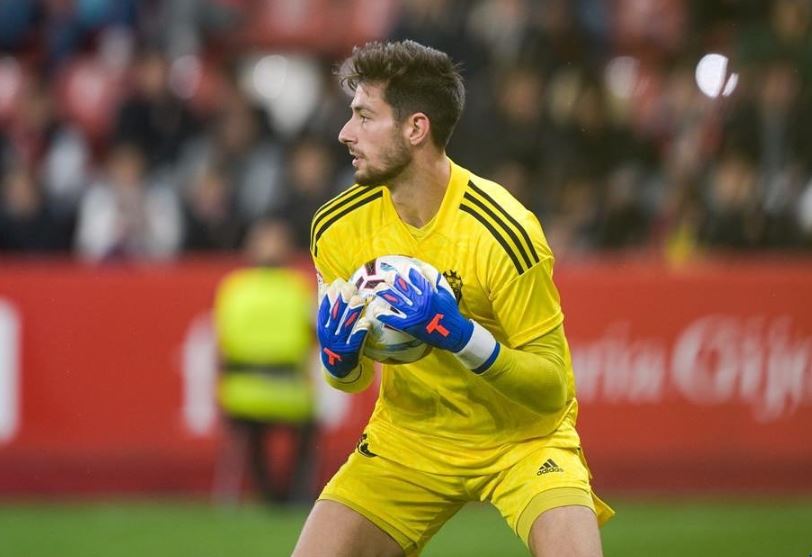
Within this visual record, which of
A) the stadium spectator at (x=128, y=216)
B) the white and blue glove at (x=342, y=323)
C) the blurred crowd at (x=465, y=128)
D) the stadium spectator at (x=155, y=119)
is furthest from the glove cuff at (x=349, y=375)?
the stadium spectator at (x=155, y=119)

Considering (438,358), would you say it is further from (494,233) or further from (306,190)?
(306,190)

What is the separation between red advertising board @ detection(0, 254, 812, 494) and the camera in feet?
39.2

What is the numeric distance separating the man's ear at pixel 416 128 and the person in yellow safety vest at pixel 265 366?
5.82 m

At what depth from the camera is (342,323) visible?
5453 millimetres

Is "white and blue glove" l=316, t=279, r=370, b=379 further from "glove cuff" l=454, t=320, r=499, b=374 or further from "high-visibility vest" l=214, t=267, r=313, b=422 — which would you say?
"high-visibility vest" l=214, t=267, r=313, b=422

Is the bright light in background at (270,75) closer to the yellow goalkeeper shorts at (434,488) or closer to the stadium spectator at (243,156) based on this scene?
the stadium spectator at (243,156)

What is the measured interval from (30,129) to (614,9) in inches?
223

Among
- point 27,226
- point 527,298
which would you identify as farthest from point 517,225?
point 27,226

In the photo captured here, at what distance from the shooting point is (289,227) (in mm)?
12992

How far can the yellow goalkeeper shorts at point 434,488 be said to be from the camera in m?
5.71

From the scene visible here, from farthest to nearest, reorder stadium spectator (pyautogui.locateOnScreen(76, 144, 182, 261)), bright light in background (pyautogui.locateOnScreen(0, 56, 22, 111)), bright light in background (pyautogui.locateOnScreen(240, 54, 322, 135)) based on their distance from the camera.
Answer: bright light in background (pyautogui.locateOnScreen(240, 54, 322, 135)) → bright light in background (pyautogui.locateOnScreen(0, 56, 22, 111)) → stadium spectator (pyautogui.locateOnScreen(76, 144, 182, 261))

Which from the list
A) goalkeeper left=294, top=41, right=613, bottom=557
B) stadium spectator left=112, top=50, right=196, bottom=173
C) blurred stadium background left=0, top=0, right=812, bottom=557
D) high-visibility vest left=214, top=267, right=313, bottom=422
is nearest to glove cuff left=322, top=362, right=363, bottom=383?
goalkeeper left=294, top=41, right=613, bottom=557

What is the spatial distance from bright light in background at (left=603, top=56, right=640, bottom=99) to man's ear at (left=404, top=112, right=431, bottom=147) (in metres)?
9.01

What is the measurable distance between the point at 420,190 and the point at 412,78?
1.35ft
